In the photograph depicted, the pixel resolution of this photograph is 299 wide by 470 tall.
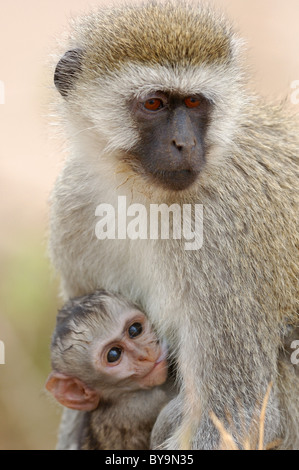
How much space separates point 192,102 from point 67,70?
0.62 meters

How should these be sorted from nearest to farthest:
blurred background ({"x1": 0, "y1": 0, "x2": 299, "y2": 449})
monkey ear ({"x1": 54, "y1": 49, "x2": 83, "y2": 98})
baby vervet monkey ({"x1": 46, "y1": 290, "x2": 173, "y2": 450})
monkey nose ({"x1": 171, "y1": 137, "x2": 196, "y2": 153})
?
monkey nose ({"x1": 171, "y1": 137, "x2": 196, "y2": 153}), monkey ear ({"x1": 54, "y1": 49, "x2": 83, "y2": 98}), baby vervet monkey ({"x1": 46, "y1": 290, "x2": 173, "y2": 450}), blurred background ({"x1": 0, "y1": 0, "x2": 299, "y2": 449})

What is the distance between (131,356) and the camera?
352cm

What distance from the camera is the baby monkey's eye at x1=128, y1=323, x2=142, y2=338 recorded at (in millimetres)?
3549

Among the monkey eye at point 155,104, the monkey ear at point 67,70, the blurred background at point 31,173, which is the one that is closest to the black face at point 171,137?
the monkey eye at point 155,104

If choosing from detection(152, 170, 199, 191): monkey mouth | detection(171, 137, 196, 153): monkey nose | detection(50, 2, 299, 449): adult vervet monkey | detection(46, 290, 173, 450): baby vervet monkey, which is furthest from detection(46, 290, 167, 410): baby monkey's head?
detection(171, 137, 196, 153): monkey nose

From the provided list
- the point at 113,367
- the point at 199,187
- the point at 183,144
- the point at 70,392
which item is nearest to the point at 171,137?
the point at 183,144

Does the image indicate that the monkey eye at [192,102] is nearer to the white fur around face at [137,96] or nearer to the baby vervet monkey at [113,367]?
the white fur around face at [137,96]

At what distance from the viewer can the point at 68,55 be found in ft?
11.0

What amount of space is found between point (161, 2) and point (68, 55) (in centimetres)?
62

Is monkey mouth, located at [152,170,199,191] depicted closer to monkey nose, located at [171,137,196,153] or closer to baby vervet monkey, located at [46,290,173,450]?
monkey nose, located at [171,137,196,153]

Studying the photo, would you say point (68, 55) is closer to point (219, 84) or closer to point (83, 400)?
point (219, 84)

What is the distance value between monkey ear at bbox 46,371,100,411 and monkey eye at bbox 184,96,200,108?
1.43 metres

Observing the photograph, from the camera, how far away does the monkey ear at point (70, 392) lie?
3574mm
